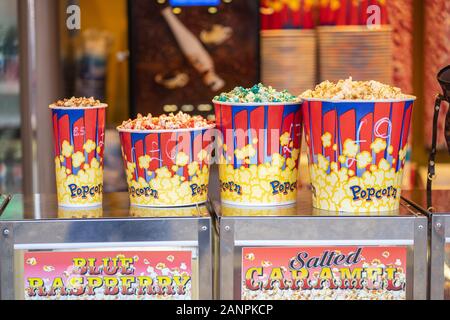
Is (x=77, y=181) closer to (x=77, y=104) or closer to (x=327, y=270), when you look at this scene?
(x=77, y=104)

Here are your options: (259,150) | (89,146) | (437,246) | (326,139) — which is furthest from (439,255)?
(89,146)

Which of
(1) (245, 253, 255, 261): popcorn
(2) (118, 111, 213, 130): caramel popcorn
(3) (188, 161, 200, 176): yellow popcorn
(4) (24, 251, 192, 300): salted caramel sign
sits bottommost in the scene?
(4) (24, 251, 192, 300): salted caramel sign

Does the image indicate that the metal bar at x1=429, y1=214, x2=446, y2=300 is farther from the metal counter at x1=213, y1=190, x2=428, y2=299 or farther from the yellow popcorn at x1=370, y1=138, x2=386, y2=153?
the yellow popcorn at x1=370, y1=138, x2=386, y2=153

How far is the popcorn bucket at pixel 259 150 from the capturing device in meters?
1.76

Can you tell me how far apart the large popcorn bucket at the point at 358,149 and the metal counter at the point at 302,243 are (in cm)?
6

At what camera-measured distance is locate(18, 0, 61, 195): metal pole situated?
13.0 feet

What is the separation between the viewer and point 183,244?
1676 mm

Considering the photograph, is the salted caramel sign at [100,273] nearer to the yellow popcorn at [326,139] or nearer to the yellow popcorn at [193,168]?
the yellow popcorn at [193,168]

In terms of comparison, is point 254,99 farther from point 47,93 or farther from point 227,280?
point 47,93

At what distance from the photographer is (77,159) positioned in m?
1.81

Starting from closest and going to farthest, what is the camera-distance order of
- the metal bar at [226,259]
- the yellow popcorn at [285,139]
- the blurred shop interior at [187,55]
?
the metal bar at [226,259]
the yellow popcorn at [285,139]
the blurred shop interior at [187,55]

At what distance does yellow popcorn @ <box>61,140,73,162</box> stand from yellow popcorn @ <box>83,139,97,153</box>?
0.03m

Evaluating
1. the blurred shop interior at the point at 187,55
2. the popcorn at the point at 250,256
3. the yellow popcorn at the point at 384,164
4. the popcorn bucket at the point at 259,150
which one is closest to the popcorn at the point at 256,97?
the popcorn bucket at the point at 259,150

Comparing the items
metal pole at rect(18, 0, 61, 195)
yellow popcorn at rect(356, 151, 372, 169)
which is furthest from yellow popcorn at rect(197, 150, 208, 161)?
metal pole at rect(18, 0, 61, 195)
